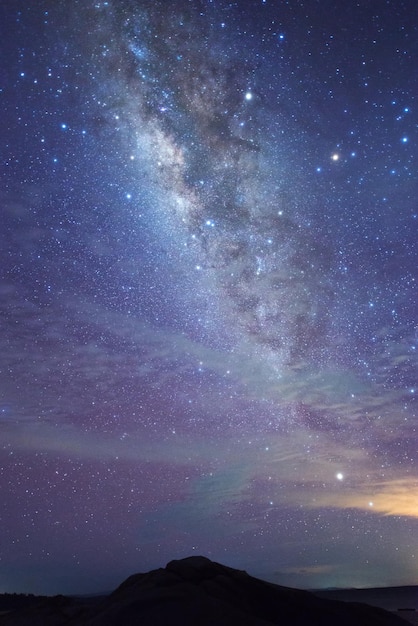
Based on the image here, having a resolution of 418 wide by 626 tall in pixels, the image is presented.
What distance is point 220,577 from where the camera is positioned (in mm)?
14547

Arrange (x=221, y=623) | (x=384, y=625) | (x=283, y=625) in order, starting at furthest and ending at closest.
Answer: (x=384, y=625) < (x=283, y=625) < (x=221, y=623)

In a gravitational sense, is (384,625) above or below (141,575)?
below

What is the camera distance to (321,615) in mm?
14352

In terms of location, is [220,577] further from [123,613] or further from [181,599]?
[123,613]

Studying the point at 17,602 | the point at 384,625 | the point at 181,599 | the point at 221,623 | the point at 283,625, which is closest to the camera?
the point at 221,623

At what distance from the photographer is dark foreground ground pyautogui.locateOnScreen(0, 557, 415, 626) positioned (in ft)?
38.6

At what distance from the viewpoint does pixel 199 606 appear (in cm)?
1194

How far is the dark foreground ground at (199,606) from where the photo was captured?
463 inches

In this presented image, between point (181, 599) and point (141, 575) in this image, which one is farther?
point (141, 575)

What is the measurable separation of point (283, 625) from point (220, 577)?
2.04 m

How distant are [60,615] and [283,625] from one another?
620 cm

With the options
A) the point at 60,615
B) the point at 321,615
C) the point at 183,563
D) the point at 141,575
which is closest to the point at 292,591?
the point at 321,615

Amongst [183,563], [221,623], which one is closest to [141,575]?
[183,563]

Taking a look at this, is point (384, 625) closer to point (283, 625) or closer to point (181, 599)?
point (283, 625)
